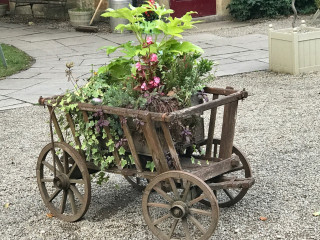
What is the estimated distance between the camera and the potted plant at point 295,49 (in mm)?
8617

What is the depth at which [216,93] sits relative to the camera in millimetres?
Answer: 4391

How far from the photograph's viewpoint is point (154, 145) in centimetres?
392

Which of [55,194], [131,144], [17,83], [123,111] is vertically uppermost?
[123,111]

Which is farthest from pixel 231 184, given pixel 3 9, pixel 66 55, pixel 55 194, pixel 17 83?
pixel 3 9

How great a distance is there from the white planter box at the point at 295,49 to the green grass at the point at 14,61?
3.84 metres

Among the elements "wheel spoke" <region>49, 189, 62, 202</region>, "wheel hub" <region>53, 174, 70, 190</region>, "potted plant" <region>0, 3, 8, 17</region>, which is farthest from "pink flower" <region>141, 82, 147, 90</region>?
"potted plant" <region>0, 3, 8, 17</region>

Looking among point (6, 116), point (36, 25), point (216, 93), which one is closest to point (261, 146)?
point (216, 93)

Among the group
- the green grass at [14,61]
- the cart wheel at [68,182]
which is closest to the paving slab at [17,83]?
the green grass at [14,61]

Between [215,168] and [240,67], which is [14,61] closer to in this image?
[240,67]

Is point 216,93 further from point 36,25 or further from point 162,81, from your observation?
point 36,25

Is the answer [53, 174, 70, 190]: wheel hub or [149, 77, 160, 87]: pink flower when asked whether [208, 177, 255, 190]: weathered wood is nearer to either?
[149, 77, 160, 87]: pink flower

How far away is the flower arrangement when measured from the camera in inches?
161

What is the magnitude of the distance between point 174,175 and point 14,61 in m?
7.08

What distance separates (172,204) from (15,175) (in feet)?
6.57
